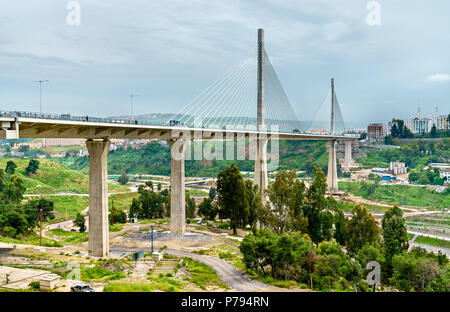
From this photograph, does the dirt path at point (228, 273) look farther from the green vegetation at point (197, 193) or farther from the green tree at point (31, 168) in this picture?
the green tree at point (31, 168)

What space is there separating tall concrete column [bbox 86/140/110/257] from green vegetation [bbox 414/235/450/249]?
38135 millimetres

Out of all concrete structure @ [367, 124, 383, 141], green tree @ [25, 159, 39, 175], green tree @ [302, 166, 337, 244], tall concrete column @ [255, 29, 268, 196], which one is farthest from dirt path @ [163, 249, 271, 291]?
concrete structure @ [367, 124, 383, 141]

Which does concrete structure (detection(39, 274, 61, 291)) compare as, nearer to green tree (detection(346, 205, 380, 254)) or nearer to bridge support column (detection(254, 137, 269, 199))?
green tree (detection(346, 205, 380, 254))

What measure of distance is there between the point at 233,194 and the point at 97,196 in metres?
16.2

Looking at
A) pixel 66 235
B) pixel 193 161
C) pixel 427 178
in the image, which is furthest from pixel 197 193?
pixel 427 178

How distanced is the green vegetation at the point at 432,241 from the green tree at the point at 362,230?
20.4 meters

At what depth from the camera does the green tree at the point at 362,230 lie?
29.2 metres

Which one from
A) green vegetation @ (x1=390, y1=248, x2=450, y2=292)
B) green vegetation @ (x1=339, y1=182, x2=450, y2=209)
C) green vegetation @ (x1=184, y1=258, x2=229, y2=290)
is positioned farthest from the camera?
green vegetation @ (x1=339, y1=182, x2=450, y2=209)

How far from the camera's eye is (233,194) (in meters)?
38.7

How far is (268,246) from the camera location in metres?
22.5

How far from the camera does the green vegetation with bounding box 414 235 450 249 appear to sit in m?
44.3

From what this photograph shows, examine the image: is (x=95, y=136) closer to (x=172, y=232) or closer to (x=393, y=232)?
(x=172, y=232)

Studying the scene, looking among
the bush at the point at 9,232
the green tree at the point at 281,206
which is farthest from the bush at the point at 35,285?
the bush at the point at 9,232
